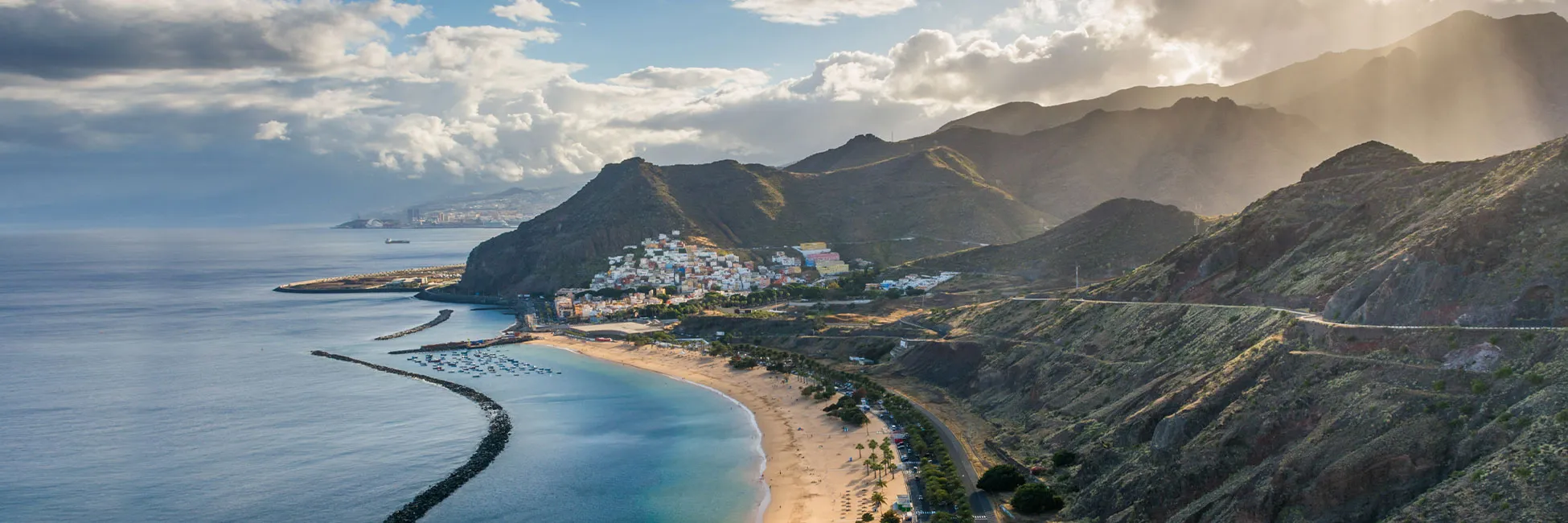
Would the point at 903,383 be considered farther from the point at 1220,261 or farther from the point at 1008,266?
the point at 1008,266

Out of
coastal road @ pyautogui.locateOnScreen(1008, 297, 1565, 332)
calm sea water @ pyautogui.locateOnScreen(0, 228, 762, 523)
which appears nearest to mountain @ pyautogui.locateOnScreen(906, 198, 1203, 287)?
coastal road @ pyautogui.locateOnScreen(1008, 297, 1565, 332)

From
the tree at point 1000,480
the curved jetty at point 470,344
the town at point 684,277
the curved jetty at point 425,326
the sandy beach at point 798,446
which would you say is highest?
the town at point 684,277

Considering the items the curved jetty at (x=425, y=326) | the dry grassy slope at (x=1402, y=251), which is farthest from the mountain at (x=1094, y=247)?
the curved jetty at (x=425, y=326)

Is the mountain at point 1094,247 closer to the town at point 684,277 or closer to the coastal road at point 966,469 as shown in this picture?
the town at point 684,277

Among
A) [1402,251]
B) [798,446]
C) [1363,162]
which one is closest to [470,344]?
[798,446]

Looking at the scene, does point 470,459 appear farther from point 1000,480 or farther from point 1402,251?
point 1402,251

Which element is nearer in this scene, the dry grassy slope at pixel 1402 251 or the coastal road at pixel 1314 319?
the coastal road at pixel 1314 319

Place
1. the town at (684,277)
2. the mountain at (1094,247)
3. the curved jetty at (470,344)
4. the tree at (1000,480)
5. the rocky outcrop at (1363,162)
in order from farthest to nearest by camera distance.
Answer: the town at (684,277) < the mountain at (1094,247) < the curved jetty at (470,344) < the rocky outcrop at (1363,162) < the tree at (1000,480)
